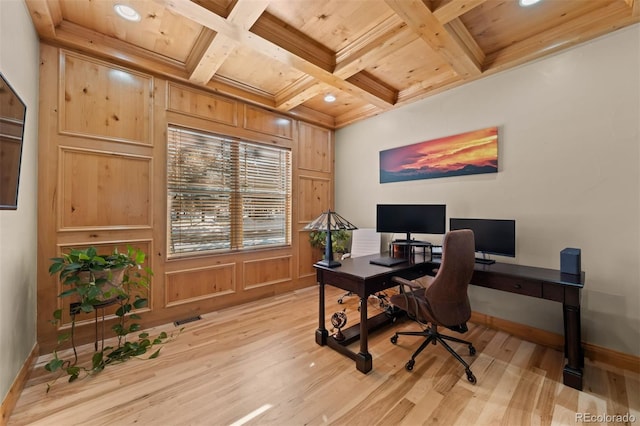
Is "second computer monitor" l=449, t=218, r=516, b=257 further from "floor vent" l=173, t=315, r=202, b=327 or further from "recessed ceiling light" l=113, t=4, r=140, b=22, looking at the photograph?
"recessed ceiling light" l=113, t=4, r=140, b=22

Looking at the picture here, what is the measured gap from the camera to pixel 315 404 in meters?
1.70

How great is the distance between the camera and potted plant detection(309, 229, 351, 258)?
4.01 m

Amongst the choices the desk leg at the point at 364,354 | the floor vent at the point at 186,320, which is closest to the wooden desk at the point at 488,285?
the desk leg at the point at 364,354

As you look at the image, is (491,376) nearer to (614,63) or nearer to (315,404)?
(315,404)

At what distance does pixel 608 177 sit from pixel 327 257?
248 cm

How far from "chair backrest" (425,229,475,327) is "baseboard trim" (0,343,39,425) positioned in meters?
2.81

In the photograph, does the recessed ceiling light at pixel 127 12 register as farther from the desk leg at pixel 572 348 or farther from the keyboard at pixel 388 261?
the desk leg at pixel 572 348

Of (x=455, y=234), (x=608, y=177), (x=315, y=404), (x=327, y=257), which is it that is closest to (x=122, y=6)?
(x=327, y=257)

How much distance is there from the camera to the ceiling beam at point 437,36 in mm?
1849

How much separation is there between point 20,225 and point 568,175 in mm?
4443

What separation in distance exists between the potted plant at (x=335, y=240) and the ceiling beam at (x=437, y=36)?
2.51 meters

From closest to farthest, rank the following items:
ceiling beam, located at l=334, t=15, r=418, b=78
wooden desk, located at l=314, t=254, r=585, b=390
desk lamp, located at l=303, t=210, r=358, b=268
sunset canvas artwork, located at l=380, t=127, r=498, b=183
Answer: wooden desk, located at l=314, t=254, r=585, b=390 < ceiling beam, located at l=334, t=15, r=418, b=78 < desk lamp, located at l=303, t=210, r=358, b=268 < sunset canvas artwork, located at l=380, t=127, r=498, b=183

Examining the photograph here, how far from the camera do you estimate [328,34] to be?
2.38m

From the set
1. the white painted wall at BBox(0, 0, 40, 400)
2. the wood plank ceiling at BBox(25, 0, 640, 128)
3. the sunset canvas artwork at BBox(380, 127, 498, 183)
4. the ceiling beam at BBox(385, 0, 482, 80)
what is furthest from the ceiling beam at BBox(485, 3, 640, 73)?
the white painted wall at BBox(0, 0, 40, 400)
